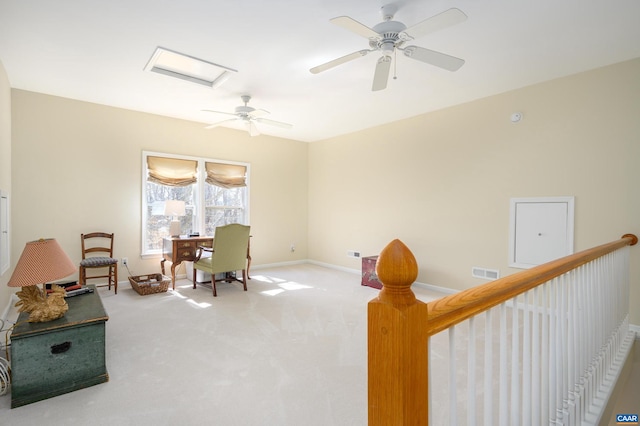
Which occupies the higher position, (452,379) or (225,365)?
(452,379)

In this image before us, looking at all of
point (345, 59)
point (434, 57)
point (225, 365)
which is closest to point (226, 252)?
point (225, 365)

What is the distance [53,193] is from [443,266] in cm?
561

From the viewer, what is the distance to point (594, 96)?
11.2ft

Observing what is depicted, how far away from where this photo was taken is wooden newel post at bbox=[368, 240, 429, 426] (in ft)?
2.18

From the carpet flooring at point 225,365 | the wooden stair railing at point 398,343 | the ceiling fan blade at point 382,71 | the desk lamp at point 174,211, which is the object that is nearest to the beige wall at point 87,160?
the desk lamp at point 174,211

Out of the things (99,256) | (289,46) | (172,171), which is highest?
(289,46)

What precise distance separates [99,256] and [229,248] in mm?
1974

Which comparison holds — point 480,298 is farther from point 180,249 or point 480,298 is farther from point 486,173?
point 180,249

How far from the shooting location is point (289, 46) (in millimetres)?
3010

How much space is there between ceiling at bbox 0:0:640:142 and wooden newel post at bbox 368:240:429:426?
244 cm

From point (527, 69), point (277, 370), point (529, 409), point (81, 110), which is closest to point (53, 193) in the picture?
point (81, 110)

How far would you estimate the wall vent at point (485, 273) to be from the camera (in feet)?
13.8

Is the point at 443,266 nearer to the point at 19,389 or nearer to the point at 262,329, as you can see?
the point at 262,329

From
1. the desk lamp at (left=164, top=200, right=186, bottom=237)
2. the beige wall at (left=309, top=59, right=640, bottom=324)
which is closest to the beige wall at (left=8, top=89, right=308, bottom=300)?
the desk lamp at (left=164, top=200, right=186, bottom=237)
